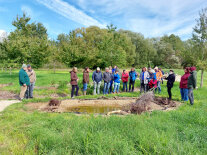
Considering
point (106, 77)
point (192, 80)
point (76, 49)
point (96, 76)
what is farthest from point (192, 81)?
point (76, 49)

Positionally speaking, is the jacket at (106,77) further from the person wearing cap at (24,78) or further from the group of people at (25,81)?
the person wearing cap at (24,78)

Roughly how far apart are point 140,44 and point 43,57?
123 ft

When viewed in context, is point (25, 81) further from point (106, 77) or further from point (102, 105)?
point (106, 77)

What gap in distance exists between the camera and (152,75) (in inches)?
369

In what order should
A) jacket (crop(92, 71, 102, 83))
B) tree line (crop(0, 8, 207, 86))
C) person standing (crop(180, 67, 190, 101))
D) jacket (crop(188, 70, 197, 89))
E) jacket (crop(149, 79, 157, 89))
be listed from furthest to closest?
tree line (crop(0, 8, 207, 86)) < jacket (crop(92, 71, 102, 83)) < jacket (crop(149, 79, 157, 89)) < person standing (crop(180, 67, 190, 101)) < jacket (crop(188, 70, 197, 89))

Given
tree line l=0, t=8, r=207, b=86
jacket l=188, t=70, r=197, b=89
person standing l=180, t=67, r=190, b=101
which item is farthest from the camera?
tree line l=0, t=8, r=207, b=86

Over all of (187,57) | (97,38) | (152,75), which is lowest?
(152,75)

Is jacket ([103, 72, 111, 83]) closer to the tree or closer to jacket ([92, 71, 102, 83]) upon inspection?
jacket ([92, 71, 102, 83])

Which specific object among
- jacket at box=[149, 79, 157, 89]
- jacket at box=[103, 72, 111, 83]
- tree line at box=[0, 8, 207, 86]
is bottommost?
jacket at box=[149, 79, 157, 89]

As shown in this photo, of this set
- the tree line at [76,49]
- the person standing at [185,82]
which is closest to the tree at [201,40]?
the tree line at [76,49]

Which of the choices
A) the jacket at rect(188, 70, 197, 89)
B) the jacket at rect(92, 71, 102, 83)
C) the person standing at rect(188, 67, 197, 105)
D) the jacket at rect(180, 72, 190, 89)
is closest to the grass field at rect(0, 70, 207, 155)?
the person standing at rect(188, 67, 197, 105)

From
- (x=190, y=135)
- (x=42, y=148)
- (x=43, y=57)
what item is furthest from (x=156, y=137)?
(x=43, y=57)

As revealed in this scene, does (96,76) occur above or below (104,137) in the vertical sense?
above

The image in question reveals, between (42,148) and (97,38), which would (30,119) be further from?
(97,38)
